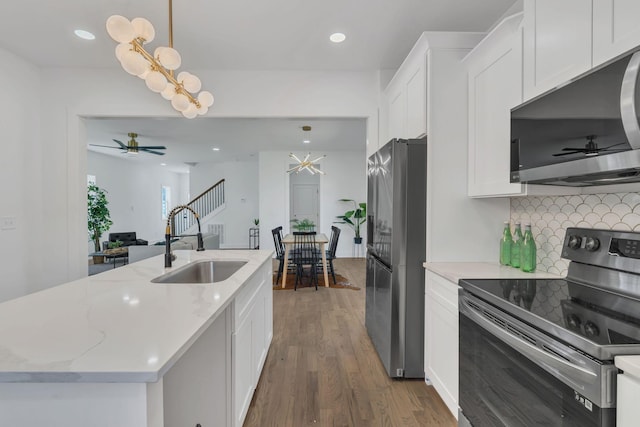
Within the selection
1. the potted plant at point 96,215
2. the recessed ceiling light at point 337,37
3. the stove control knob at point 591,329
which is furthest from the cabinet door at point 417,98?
the potted plant at point 96,215

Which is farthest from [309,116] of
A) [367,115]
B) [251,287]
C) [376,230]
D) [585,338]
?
[585,338]

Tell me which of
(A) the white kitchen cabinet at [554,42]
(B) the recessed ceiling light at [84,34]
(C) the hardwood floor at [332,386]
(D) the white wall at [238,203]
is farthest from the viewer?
(D) the white wall at [238,203]

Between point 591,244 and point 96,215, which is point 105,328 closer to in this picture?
point 591,244

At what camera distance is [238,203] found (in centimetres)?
968

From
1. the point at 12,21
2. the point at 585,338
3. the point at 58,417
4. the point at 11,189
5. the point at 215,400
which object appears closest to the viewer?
the point at 58,417

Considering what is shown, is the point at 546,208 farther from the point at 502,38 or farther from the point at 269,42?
the point at 269,42

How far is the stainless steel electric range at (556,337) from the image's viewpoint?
87 cm

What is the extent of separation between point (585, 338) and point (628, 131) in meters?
0.64

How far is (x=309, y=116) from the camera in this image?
10.9 feet

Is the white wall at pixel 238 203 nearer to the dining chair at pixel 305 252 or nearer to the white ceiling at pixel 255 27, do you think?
the dining chair at pixel 305 252

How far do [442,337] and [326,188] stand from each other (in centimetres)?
596

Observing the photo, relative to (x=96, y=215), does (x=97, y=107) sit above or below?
above

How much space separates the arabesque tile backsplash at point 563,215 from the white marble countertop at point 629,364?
0.84 meters

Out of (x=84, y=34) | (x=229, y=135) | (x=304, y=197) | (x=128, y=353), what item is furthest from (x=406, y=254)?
(x=304, y=197)
